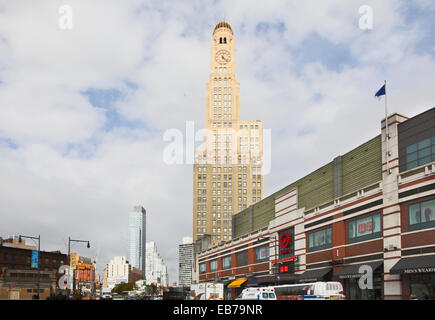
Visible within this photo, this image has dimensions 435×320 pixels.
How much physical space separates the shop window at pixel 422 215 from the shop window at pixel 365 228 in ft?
16.0

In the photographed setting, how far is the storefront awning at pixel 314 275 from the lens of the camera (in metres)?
55.5

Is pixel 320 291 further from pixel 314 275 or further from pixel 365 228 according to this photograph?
pixel 314 275

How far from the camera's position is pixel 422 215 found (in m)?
41.2

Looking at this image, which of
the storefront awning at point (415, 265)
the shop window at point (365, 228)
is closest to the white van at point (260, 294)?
the storefront awning at point (415, 265)

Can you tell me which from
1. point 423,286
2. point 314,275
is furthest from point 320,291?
point 314,275

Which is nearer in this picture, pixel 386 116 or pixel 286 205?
pixel 386 116

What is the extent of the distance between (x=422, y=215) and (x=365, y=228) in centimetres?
893

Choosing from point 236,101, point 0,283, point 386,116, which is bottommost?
point 0,283

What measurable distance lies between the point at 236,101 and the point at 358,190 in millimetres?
133947

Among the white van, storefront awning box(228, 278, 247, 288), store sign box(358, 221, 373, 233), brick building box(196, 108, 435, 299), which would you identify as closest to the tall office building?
storefront awning box(228, 278, 247, 288)
